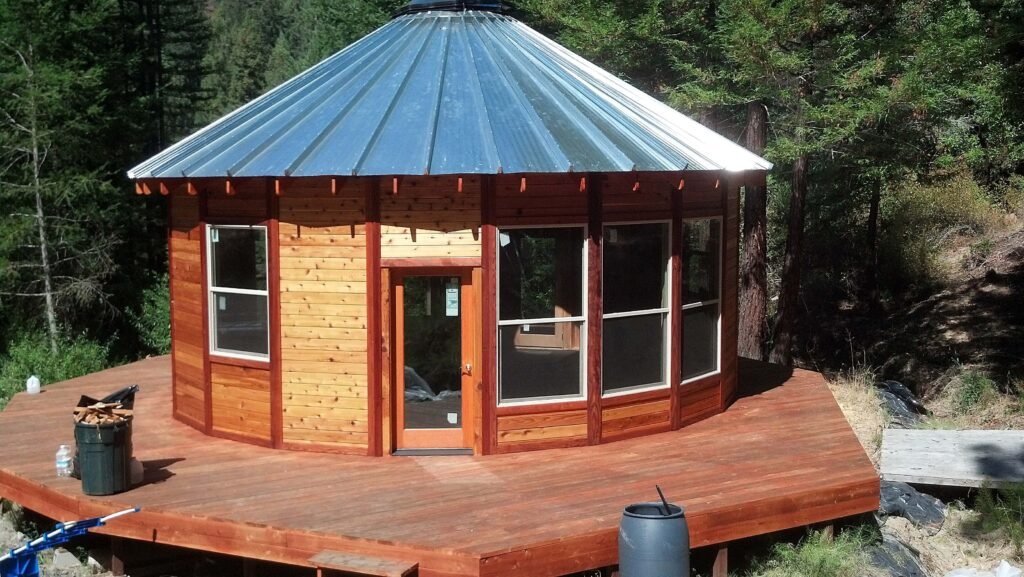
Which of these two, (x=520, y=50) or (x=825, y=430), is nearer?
(x=825, y=430)

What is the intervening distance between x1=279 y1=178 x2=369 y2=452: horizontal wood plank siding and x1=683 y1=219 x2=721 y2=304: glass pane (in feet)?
10.4

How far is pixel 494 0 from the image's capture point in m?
11.1

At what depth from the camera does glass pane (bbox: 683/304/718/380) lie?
9.67 metres

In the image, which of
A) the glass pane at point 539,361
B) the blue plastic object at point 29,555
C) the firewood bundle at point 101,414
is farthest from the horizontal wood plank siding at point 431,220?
the blue plastic object at point 29,555

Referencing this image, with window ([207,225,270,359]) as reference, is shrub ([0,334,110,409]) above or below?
below

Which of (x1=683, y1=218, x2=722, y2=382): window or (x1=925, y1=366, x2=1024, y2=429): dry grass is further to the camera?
(x1=925, y1=366, x2=1024, y2=429): dry grass

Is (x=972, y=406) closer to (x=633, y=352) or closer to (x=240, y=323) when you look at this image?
(x=633, y=352)

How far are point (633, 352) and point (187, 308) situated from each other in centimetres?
438

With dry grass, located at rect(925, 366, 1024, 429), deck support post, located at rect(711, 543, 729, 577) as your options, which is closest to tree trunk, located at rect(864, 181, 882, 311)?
dry grass, located at rect(925, 366, 1024, 429)

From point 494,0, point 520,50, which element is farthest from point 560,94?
point 494,0

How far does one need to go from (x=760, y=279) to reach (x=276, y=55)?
137 ft

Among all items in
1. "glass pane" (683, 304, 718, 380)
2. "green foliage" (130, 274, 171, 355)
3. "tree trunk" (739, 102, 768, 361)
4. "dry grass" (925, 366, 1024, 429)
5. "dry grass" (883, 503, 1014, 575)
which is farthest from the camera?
"green foliage" (130, 274, 171, 355)

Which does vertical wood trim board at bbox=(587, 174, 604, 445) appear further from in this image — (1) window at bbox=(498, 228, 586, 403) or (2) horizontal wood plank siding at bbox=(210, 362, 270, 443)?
(2) horizontal wood plank siding at bbox=(210, 362, 270, 443)

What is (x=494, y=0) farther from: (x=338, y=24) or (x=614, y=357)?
(x=338, y=24)
